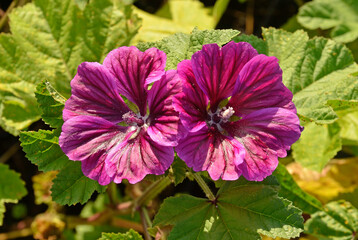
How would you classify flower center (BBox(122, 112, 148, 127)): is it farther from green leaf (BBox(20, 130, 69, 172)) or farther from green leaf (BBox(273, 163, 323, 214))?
green leaf (BBox(273, 163, 323, 214))

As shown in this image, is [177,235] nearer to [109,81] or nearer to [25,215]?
[109,81]

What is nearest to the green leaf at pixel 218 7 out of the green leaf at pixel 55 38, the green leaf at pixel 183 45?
the green leaf at pixel 55 38

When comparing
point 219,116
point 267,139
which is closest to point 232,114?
point 219,116

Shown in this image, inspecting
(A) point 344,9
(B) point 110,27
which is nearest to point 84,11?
(B) point 110,27

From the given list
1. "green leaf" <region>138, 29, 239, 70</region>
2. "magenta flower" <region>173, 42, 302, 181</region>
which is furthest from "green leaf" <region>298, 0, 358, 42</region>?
"magenta flower" <region>173, 42, 302, 181</region>

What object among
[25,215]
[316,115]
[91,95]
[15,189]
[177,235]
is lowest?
[25,215]
